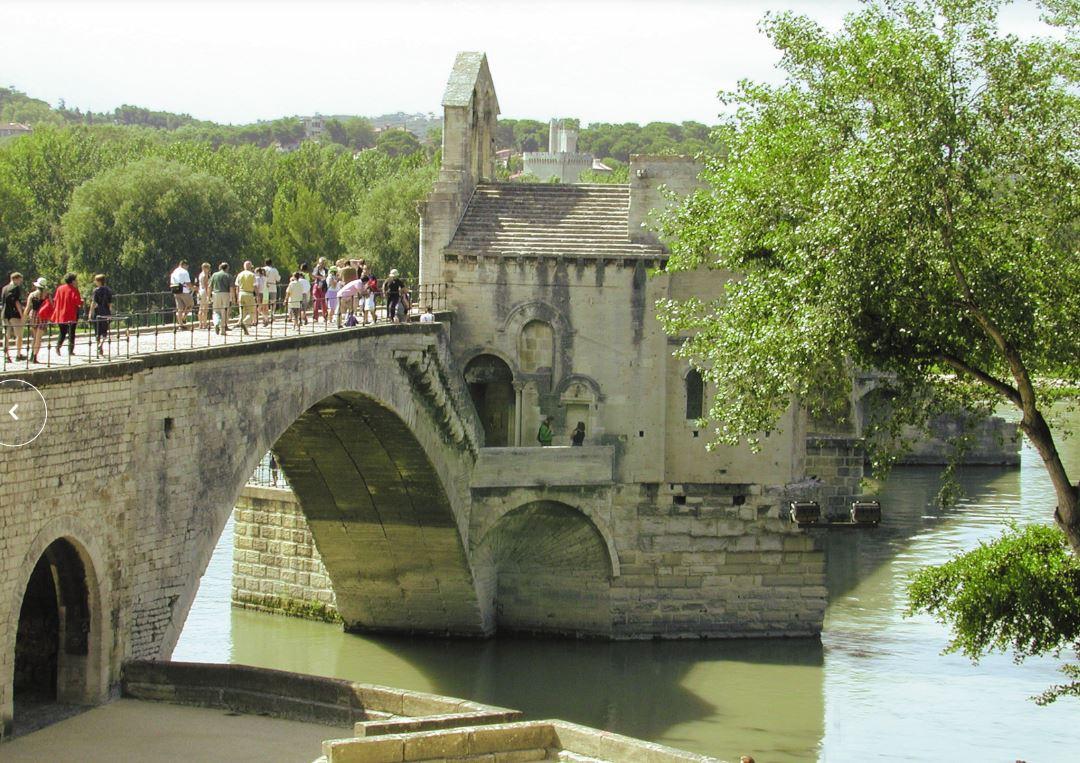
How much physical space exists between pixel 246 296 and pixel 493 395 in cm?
860

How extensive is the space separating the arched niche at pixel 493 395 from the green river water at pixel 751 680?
4.01 m

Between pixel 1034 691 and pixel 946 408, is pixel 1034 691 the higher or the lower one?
the lower one

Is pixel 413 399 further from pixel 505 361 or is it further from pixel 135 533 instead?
pixel 135 533

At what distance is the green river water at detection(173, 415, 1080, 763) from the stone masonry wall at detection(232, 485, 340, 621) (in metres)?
0.46

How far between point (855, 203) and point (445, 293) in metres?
14.8

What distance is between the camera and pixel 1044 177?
21.1m

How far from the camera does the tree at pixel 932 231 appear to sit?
20406 millimetres

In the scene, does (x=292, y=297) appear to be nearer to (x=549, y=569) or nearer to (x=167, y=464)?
(x=167, y=464)

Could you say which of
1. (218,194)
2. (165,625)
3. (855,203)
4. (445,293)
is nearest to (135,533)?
(165,625)

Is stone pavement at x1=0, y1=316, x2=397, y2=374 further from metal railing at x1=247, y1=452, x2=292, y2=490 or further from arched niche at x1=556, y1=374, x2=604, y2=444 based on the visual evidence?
metal railing at x1=247, y1=452, x2=292, y2=490

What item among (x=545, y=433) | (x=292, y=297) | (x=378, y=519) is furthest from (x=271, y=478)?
(x=292, y=297)

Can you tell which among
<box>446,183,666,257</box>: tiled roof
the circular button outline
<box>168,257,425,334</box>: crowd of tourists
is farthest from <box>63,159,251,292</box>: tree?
the circular button outline

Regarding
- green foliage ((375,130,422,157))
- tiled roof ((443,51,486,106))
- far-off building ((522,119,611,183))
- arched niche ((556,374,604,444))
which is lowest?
arched niche ((556,374,604,444))

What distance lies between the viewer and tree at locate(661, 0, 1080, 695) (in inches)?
803
